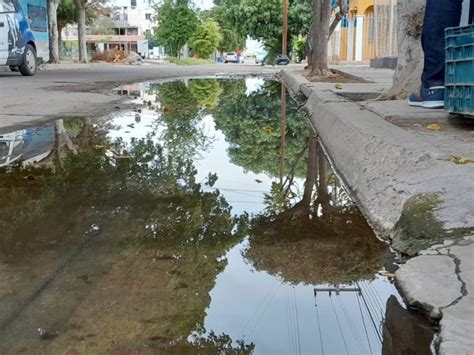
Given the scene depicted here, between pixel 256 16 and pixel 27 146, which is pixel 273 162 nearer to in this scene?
pixel 27 146

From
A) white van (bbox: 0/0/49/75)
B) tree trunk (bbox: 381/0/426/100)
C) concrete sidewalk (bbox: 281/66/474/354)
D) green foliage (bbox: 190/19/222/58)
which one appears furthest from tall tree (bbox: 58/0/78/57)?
concrete sidewalk (bbox: 281/66/474/354)

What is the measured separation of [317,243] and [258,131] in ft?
15.1

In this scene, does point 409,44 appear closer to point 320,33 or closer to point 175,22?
point 320,33

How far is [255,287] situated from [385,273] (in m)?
0.68

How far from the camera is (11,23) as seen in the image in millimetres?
14922

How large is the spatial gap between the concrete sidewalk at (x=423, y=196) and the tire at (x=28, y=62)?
40.5 feet

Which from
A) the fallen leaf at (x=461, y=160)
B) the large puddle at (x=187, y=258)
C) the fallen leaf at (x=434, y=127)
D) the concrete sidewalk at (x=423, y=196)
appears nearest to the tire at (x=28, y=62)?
the large puddle at (x=187, y=258)

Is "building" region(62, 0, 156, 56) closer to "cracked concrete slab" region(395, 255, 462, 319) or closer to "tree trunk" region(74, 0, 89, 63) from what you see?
"tree trunk" region(74, 0, 89, 63)

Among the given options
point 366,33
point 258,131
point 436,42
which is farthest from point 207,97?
point 366,33

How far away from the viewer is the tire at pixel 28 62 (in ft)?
53.5

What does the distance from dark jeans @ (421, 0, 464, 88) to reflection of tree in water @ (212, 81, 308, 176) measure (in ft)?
5.41

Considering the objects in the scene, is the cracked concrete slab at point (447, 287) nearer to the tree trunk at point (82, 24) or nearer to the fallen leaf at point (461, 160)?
the fallen leaf at point (461, 160)

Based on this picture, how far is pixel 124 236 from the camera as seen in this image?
342 centimetres

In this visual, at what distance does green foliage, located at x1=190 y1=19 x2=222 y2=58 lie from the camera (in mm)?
64750
